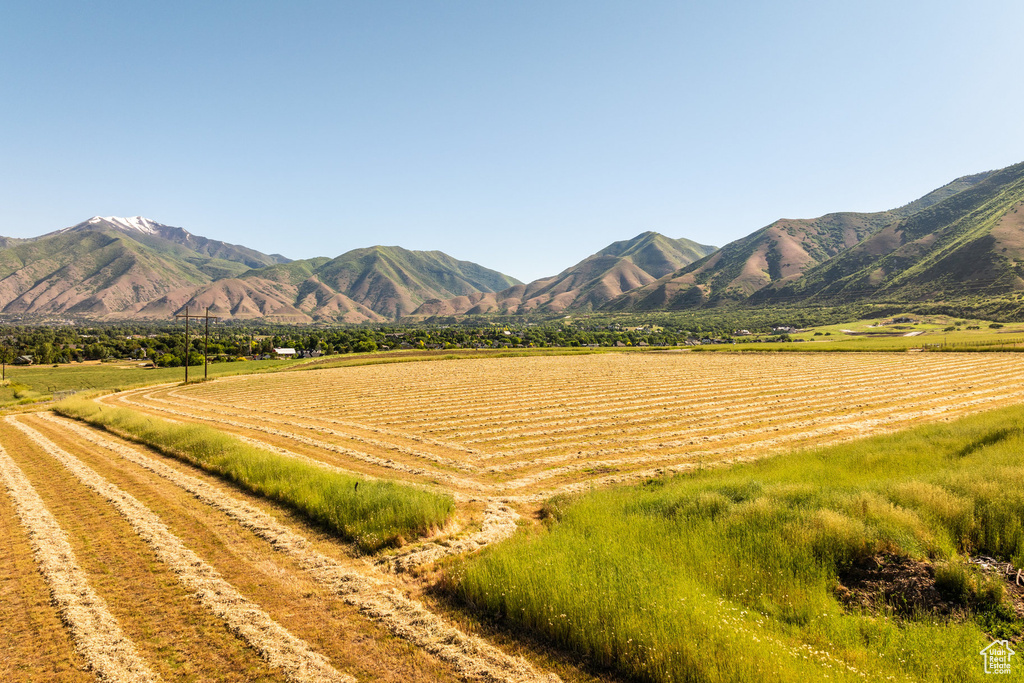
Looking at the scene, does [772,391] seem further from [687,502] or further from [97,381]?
[97,381]

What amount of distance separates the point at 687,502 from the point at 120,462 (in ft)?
83.1

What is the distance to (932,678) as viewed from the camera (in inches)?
240

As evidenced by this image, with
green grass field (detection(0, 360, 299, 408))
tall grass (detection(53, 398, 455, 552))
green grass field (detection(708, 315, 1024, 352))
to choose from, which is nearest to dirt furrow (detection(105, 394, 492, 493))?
tall grass (detection(53, 398, 455, 552))

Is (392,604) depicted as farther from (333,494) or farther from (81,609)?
(81,609)

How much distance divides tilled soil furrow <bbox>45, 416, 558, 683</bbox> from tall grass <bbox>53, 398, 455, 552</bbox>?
0.98 meters

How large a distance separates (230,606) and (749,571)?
35.0ft

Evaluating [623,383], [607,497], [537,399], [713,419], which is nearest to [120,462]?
[607,497]

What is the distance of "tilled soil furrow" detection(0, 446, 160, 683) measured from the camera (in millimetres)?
7559

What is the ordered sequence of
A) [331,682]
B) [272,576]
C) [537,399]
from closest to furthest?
[331,682] → [272,576] → [537,399]

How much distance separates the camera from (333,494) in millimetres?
14539

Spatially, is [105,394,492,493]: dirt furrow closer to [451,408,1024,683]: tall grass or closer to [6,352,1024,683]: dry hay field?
[6,352,1024,683]: dry hay field

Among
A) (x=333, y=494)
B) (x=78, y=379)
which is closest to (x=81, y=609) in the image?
(x=333, y=494)
